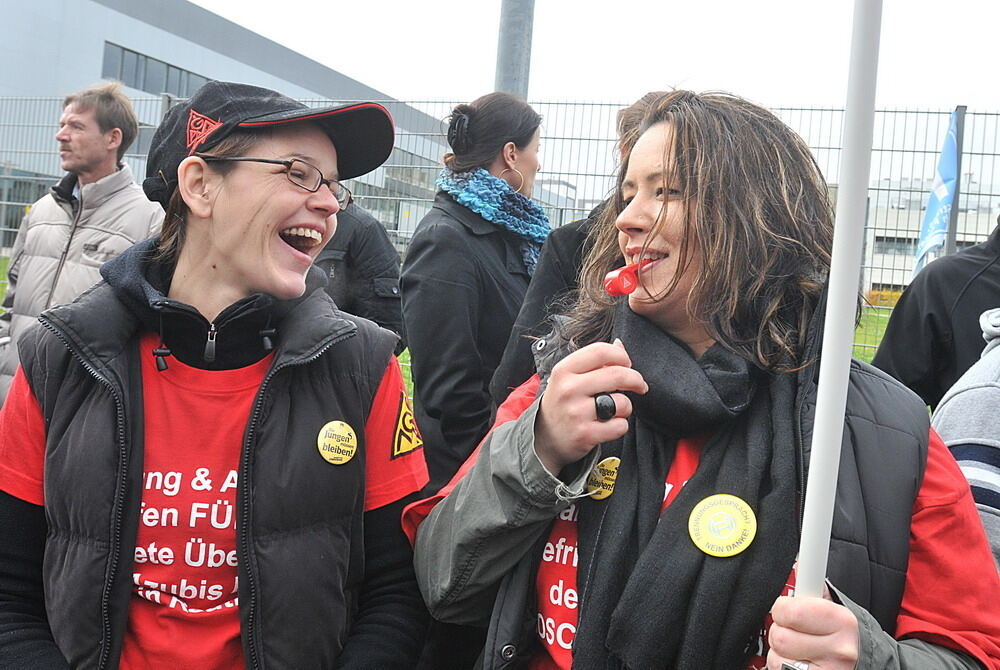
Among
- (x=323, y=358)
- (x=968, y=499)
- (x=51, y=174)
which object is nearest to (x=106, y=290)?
(x=323, y=358)

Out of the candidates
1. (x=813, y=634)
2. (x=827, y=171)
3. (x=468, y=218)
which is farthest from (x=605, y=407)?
(x=827, y=171)

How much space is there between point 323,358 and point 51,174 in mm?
8681

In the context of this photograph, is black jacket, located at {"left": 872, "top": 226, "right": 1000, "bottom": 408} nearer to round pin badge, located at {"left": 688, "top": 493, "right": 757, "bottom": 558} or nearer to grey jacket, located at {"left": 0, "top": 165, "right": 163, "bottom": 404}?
round pin badge, located at {"left": 688, "top": 493, "right": 757, "bottom": 558}

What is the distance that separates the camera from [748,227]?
1.80 m

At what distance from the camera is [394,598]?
1.99 m

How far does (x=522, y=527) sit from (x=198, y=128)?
118cm

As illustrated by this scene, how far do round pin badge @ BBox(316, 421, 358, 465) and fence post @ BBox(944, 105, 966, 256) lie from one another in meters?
4.70

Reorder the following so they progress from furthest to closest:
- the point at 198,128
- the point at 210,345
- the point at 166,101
→ the point at 166,101 < the point at 198,128 < the point at 210,345

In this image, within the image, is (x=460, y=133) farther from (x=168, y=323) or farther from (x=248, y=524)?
(x=248, y=524)

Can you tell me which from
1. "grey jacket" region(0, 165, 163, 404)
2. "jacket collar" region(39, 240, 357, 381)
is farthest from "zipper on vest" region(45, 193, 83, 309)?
"jacket collar" region(39, 240, 357, 381)

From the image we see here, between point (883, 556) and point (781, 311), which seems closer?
point (883, 556)

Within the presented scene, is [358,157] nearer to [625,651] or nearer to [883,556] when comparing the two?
[625,651]

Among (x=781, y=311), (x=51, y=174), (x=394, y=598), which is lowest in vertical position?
(x=394, y=598)

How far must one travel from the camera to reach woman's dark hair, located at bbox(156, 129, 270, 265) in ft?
6.64
